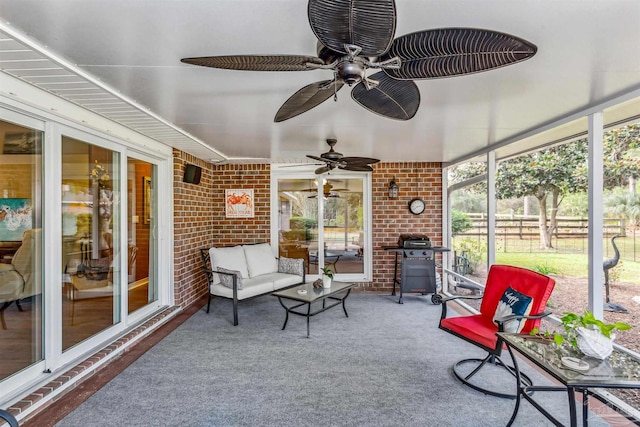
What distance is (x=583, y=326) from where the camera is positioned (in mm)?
1865

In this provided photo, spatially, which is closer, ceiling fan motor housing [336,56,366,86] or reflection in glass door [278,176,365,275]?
ceiling fan motor housing [336,56,366,86]

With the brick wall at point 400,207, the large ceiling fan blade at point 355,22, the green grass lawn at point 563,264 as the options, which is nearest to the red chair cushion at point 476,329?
the green grass lawn at point 563,264

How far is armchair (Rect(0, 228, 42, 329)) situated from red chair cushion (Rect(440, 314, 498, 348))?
10.9 ft

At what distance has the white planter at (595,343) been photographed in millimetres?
1787

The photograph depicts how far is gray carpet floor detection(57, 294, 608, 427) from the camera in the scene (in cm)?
214

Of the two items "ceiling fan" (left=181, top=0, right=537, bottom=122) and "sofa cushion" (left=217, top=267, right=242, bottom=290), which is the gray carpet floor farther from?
"ceiling fan" (left=181, top=0, right=537, bottom=122)

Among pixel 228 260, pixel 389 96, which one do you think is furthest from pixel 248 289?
pixel 389 96

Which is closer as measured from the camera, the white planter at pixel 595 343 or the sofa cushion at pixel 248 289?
the white planter at pixel 595 343


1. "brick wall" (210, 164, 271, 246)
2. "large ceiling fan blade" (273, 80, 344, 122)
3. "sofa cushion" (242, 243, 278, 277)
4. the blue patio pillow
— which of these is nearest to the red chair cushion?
the blue patio pillow

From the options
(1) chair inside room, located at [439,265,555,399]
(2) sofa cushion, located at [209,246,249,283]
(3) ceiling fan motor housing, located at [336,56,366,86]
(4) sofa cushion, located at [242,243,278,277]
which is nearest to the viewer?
(3) ceiling fan motor housing, located at [336,56,366,86]

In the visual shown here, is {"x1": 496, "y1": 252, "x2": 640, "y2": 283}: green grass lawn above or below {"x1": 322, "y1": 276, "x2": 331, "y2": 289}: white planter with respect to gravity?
above

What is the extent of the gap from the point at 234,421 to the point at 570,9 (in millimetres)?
2864

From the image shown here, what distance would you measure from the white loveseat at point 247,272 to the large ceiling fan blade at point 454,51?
3293 millimetres

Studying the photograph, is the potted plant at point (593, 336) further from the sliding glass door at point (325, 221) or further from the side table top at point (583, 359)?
the sliding glass door at point (325, 221)
